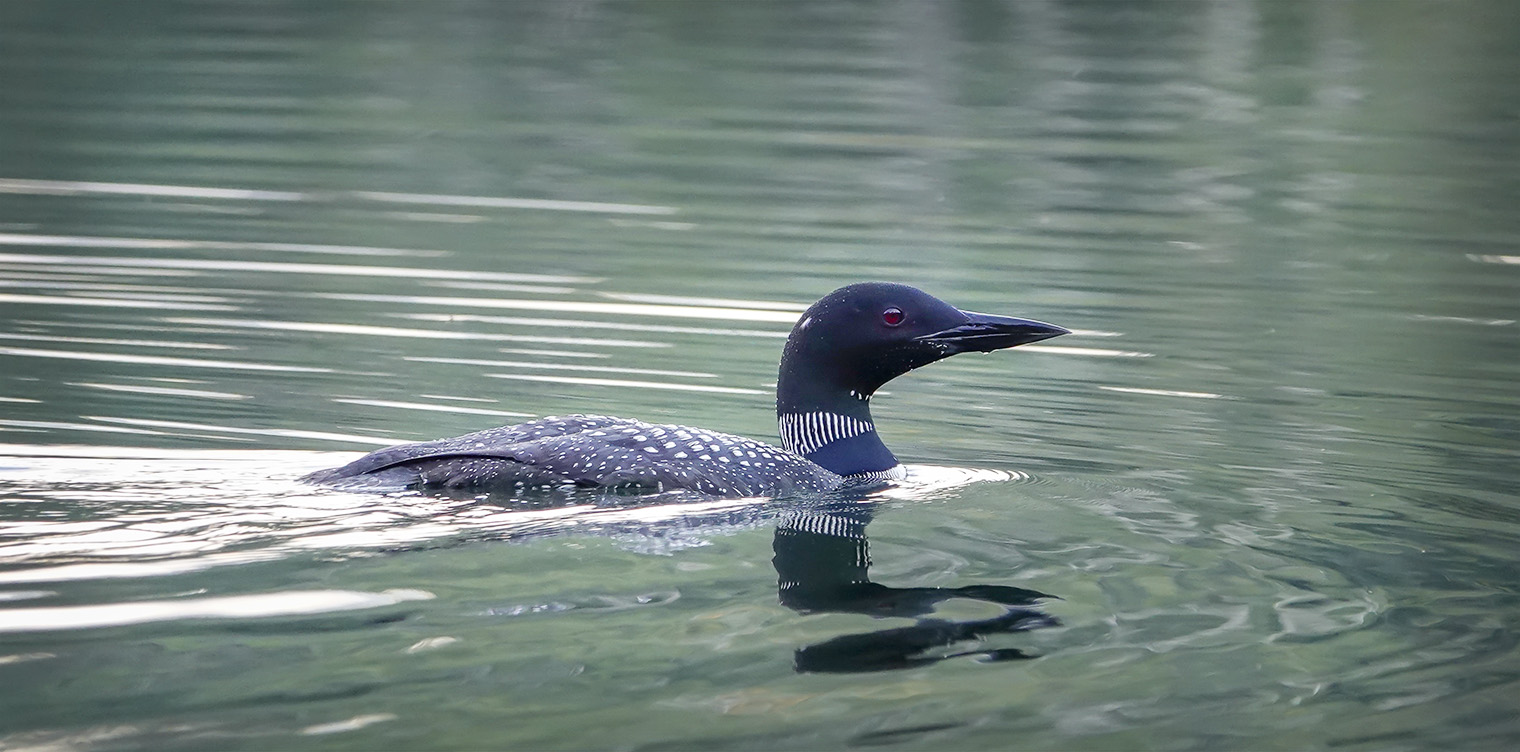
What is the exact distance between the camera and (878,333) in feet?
18.9

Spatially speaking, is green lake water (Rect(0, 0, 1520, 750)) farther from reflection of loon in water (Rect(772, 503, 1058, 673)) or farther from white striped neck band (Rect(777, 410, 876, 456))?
white striped neck band (Rect(777, 410, 876, 456))

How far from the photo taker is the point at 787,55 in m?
20.0

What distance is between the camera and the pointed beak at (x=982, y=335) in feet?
18.7

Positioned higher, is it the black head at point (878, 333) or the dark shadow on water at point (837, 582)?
the black head at point (878, 333)

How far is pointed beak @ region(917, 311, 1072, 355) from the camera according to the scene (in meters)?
5.70

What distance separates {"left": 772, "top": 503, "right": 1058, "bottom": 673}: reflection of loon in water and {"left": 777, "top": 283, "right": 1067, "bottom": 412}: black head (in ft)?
1.88

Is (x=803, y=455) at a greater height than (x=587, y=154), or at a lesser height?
lesser

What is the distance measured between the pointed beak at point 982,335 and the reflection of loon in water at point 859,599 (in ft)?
2.13

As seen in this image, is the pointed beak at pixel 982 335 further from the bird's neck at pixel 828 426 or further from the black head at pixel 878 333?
the bird's neck at pixel 828 426

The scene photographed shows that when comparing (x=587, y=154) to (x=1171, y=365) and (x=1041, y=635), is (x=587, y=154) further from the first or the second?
(x=1041, y=635)

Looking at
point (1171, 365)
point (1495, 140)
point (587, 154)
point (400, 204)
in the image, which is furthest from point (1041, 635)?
point (1495, 140)

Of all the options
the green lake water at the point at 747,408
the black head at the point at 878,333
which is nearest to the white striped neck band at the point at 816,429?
the black head at the point at 878,333

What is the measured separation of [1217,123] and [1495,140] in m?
2.06

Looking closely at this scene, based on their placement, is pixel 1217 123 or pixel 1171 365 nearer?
pixel 1171 365
